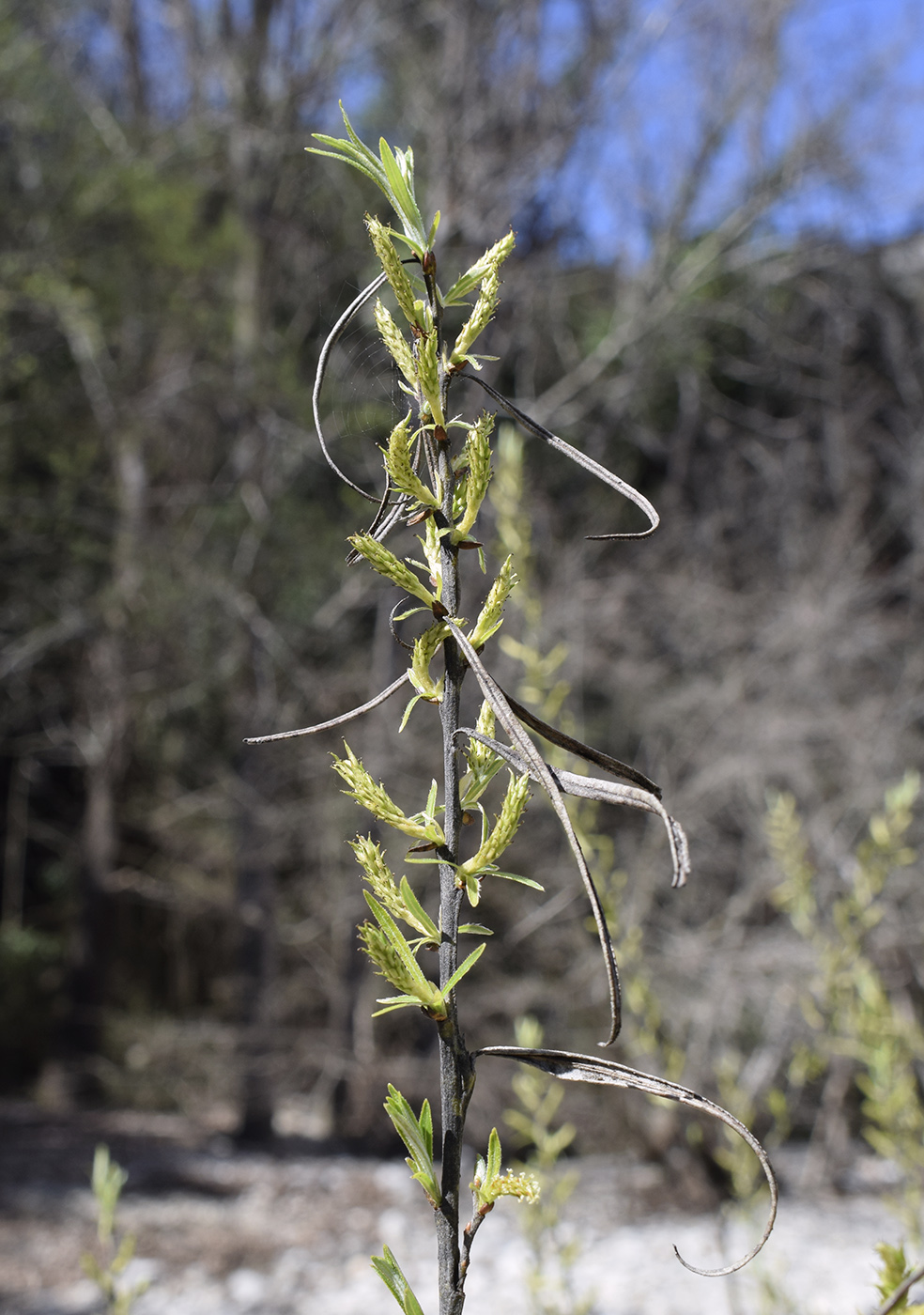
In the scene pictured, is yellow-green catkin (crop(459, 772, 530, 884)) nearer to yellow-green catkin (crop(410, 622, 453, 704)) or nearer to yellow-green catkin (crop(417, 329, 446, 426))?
yellow-green catkin (crop(410, 622, 453, 704))

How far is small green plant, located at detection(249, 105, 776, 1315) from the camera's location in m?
0.62

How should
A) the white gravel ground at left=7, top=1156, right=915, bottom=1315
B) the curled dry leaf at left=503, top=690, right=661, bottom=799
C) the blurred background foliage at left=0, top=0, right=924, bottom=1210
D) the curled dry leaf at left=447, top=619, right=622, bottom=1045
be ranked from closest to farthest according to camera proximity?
the curled dry leaf at left=447, top=619, right=622, bottom=1045, the curled dry leaf at left=503, top=690, right=661, bottom=799, the white gravel ground at left=7, top=1156, right=915, bottom=1315, the blurred background foliage at left=0, top=0, right=924, bottom=1210

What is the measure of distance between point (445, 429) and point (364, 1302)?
4880 mm

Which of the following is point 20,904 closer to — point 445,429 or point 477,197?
point 477,197

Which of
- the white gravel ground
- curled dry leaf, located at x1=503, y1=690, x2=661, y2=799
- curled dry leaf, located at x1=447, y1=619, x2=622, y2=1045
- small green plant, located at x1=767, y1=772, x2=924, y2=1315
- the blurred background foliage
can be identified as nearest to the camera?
curled dry leaf, located at x1=447, y1=619, x2=622, y2=1045

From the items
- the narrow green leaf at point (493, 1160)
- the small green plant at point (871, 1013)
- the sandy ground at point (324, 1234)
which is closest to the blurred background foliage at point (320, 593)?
the sandy ground at point (324, 1234)

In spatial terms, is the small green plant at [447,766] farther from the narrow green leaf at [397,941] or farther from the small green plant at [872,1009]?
the small green plant at [872,1009]

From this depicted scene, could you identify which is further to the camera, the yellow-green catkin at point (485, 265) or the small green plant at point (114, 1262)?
the small green plant at point (114, 1262)

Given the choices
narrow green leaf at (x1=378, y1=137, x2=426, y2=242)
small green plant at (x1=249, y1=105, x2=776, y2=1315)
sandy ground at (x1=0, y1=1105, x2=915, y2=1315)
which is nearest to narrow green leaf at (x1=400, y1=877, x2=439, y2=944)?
small green plant at (x1=249, y1=105, x2=776, y2=1315)

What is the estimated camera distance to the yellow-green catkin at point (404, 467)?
657 mm

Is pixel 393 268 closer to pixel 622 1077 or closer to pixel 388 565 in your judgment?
pixel 388 565

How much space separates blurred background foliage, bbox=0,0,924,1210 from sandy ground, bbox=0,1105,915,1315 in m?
0.51

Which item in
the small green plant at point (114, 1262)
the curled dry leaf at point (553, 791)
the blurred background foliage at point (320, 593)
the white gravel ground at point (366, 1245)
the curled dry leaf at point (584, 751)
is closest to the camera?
the curled dry leaf at point (553, 791)

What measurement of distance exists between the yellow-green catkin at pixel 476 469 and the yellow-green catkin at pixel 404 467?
0.02m
